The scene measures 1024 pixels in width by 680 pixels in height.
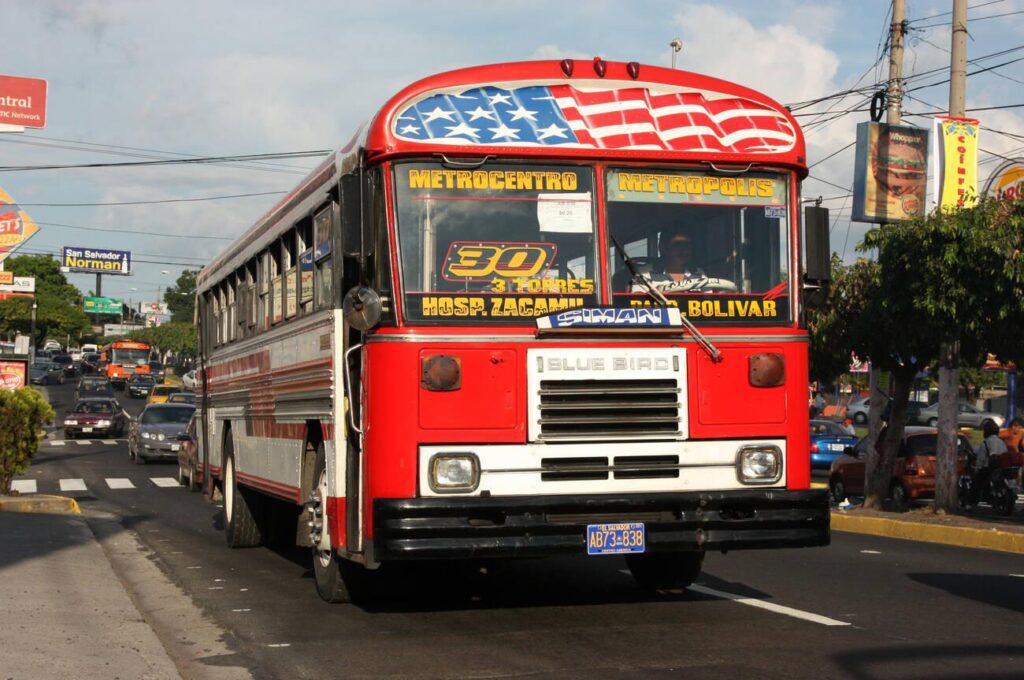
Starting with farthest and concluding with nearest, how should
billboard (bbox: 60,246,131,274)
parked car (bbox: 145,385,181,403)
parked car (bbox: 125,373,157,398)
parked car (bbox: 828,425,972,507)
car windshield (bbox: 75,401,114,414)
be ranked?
billboard (bbox: 60,246,131,274) → parked car (bbox: 125,373,157,398) → parked car (bbox: 145,385,181,403) → car windshield (bbox: 75,401,114,414) → parked car (bbox: 828,425,972,507)

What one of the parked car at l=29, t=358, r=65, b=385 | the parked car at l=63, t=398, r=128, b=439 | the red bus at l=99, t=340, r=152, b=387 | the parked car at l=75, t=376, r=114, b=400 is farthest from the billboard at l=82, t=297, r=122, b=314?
the parked car at l=63, t=398, r=128, b=439

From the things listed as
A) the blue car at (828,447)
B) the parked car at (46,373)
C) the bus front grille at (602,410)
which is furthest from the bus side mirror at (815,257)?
the parked car at (46,373)

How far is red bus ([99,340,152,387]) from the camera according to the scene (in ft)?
301

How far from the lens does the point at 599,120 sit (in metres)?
9.58

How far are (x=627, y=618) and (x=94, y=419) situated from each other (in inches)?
1675

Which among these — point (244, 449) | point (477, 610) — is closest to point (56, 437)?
point (244, 449)

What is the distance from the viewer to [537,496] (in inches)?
355

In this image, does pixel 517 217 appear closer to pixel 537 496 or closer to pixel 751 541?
pixel 537 496

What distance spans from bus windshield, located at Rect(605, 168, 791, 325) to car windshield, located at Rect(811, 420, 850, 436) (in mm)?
30775

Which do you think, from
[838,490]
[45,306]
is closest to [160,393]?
[838,490]

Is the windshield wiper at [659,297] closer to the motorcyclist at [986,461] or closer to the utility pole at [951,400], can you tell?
the utility pole at [951,400]

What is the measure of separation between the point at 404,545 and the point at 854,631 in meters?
3.04

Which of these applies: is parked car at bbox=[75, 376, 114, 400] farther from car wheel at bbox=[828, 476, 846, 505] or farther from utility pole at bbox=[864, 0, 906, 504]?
utility pole at bbox=[864, 0, 906, 504]

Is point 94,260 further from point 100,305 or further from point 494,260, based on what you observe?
point 494,260
